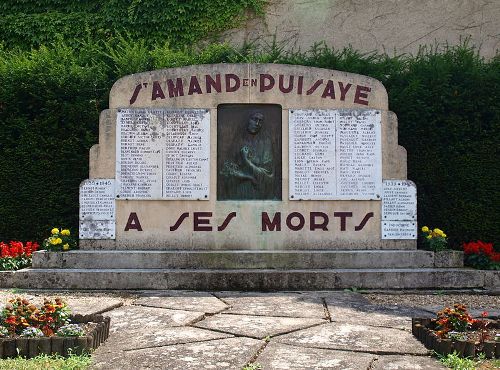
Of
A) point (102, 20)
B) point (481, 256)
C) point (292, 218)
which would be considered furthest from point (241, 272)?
point (102, 20)

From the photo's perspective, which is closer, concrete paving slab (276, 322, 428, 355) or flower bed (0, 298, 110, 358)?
flower bed (0, 298, 110, 358)

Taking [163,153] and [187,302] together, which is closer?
[187,302]

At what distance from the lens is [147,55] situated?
10.2 meters

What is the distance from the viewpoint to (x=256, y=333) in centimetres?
470

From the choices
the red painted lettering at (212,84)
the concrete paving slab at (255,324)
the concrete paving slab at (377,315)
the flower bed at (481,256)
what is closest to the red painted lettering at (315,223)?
the flower bed at (481,256)

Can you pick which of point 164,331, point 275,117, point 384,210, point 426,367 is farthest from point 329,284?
point 426,367

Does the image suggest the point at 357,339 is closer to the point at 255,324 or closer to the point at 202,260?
the point at 255,324

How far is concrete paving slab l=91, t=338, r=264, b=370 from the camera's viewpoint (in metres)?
3.81

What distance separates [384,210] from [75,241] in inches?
175

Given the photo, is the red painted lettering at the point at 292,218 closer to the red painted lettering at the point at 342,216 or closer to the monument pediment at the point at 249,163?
the monument pediment at the point at 249,163

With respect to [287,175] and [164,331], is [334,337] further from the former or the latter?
[287,175]

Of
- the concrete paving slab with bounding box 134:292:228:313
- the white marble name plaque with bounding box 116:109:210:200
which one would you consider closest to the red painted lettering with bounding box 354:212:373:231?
the white marble name plaque with bounding box 116:109:210:200

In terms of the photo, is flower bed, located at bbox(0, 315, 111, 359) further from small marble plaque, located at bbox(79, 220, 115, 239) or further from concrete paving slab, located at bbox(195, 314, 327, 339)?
small marble plaque, located at bbox(79, 220, 115, 239)

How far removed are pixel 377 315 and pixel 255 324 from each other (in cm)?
127
